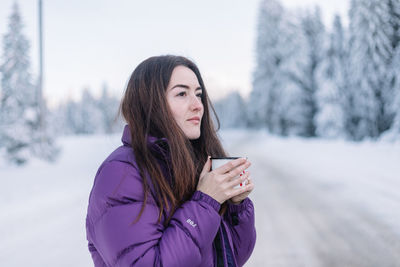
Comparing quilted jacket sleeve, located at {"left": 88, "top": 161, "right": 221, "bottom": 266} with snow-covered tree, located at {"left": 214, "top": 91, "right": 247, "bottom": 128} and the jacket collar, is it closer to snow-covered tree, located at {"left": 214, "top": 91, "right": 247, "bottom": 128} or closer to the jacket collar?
the jacket collar

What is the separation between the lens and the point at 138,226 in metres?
1.03

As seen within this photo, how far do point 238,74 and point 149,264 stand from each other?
342 centimetres

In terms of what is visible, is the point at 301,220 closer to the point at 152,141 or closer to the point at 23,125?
the point at 152,141

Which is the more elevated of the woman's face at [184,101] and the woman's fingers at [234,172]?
the woman's face at [184,101]

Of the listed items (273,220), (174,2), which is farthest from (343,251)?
(174,2)

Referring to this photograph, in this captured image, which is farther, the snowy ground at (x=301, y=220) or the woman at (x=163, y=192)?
the snowy ground at (x=301, y=220)

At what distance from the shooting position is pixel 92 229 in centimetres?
117

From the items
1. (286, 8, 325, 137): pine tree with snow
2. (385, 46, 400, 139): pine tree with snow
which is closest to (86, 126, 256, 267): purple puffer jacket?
(385, 46, 400, 139): pine tree with snow

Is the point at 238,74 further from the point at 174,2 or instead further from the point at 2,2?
the point at 2,2

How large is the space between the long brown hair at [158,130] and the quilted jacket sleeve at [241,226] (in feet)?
1.07

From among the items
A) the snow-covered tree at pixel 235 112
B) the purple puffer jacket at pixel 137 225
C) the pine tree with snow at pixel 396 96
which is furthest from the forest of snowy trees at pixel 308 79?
the snow-covered tree at pixel 235 112

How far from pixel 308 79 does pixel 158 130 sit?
83.4ft

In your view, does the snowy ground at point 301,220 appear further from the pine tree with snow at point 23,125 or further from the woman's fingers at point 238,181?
the pine tree with snow at point 23,125

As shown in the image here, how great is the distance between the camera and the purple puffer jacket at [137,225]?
3.33ft
